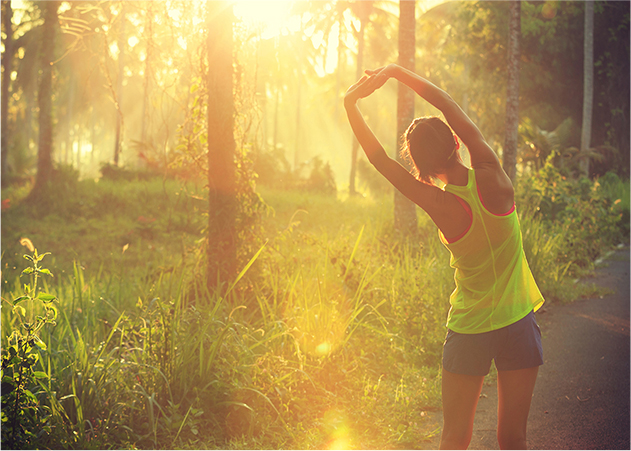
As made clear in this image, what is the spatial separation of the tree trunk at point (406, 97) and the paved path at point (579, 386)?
281 cm

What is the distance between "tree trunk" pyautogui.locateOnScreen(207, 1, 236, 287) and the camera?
574 centimetres

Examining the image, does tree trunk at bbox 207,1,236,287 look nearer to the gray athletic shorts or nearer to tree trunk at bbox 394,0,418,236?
the gray athletic shorts

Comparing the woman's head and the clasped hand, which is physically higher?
the clasped hand

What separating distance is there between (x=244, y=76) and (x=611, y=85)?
21362 millimetres

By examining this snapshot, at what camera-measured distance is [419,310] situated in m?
6.00

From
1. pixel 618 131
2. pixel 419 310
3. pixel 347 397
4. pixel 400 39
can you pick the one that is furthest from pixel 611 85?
pixel 347 397

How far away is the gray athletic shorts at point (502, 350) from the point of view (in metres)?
2.26

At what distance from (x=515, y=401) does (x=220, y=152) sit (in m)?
4.36

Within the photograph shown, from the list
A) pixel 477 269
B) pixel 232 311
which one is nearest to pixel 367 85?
pixel 477 269

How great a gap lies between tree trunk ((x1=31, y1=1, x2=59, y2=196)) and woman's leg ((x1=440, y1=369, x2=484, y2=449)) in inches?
715

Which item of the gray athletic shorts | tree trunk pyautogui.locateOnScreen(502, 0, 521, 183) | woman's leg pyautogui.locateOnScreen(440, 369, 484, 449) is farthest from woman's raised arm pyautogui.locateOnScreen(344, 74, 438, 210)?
tree trunk pyautogui.locateOnScreen(502, 0, 521, 183)

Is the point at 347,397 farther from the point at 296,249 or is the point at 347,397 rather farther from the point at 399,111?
the point at 399,111

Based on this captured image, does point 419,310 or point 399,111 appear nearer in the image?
point 419,310

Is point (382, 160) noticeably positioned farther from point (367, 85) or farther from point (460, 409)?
point (460, 409)
